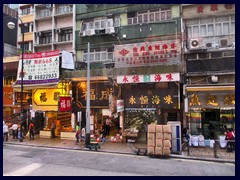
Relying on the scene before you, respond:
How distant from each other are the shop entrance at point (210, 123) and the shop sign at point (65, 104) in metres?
10.8

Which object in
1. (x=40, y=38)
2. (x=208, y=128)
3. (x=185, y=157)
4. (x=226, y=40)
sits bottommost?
(x=185, y=157)

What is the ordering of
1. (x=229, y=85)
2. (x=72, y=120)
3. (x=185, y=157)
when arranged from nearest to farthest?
(x=185, y=157) → (x=229, y=85) → (x=72, y=120)

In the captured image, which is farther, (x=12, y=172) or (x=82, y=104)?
(x=82, y=104)

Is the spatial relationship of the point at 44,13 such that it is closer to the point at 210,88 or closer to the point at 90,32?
the point at 90,32

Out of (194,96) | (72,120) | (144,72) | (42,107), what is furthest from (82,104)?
(194,96)

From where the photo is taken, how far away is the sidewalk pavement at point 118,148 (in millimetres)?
13383

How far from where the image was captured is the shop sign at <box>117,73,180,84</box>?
1603 cm

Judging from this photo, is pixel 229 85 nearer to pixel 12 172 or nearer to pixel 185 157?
pixel 185 157

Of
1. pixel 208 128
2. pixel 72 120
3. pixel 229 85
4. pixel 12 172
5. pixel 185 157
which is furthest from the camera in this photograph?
pixel 72 120

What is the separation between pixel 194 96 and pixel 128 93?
5.05m

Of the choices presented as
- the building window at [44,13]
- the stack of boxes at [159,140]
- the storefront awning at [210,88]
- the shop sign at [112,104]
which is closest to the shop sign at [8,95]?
the building window at [44,13]

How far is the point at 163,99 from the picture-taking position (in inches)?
687

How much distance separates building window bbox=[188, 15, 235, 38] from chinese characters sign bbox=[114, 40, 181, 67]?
10.6ft

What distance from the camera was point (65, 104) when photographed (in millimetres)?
19375
